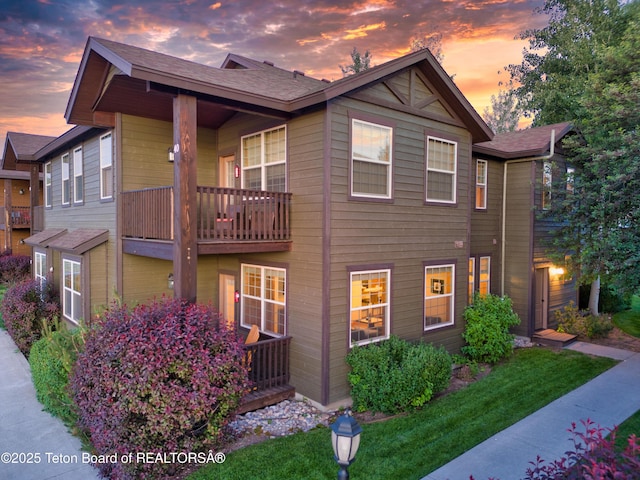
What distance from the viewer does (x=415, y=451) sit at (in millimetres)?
5879

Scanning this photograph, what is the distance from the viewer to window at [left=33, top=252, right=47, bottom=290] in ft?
46.6

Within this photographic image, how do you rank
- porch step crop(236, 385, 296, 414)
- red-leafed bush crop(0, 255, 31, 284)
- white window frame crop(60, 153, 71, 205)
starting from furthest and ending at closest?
1. red-leafed bush crop(0, 255, 31, 284)
2. white window frame crop(60, 153, 71, 205)
3. porch step crop(236, 385, 296, 414)

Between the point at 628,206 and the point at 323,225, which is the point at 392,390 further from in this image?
the point at 628,206

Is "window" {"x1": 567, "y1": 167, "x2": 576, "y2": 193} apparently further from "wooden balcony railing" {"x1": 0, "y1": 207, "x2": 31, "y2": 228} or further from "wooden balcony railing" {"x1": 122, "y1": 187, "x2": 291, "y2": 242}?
"wooden balcony railing" {"x1": 0, "y1": 207, "x2": 31, "y2": 228}

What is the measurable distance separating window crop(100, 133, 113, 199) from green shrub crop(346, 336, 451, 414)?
7.13 m

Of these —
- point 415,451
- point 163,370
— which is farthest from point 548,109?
point 163,370

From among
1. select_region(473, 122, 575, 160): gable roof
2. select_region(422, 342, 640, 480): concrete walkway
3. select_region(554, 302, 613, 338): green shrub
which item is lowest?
select_region(422, 342, 640, 480): concrete walkway

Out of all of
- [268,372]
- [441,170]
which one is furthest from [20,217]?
[441,170]

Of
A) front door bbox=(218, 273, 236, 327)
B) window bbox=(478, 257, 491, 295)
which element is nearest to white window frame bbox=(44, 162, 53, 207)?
front door bbox=(218, 273, 236, 327)

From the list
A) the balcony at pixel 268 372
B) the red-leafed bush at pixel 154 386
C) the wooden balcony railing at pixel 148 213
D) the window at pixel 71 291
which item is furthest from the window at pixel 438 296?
the window at pixel 71 291

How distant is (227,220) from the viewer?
7426 mm

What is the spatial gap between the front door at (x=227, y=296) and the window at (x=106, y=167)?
339 centimetres

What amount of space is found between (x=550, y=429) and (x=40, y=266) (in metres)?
16.6

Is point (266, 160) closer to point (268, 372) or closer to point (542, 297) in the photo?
point (268, 372)
